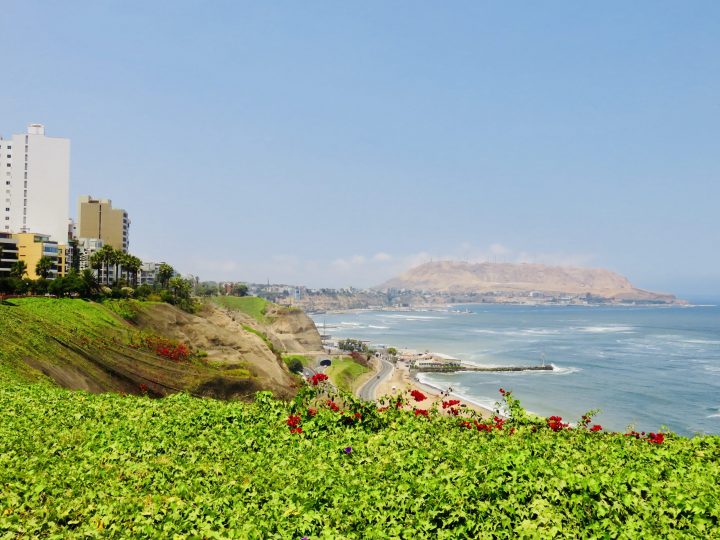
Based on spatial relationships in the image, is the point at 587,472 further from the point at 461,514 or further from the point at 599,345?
the point at 599,345

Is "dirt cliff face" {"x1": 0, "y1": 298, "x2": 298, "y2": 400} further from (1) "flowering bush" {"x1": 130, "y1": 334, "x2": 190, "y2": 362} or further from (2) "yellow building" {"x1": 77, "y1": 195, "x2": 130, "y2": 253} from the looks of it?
(2) "yellow building" {"x1": 77, "y1": 195, "x2": 130, "y2": 253}

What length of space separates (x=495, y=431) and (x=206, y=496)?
22.1 ft

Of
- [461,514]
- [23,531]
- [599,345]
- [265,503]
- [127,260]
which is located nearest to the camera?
[23,531]

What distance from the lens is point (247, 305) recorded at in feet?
474

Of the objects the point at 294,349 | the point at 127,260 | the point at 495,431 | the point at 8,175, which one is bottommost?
the point at 294,349

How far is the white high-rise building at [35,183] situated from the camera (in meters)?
87.2

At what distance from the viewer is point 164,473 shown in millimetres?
8531

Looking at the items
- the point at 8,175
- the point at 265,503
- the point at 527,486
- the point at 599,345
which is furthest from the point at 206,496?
the point at 599,345

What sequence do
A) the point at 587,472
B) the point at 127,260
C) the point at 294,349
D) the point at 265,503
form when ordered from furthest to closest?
the point at 294,349, the point at 127,260, the point at 587,472, the point at 265,503

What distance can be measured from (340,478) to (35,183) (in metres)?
98.1

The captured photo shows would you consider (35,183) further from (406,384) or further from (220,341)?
(406,384)

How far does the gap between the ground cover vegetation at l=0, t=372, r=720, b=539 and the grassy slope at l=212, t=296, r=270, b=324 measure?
4984 inches

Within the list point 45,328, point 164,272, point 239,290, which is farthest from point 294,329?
point 45,328

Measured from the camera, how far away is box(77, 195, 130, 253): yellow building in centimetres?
10919
